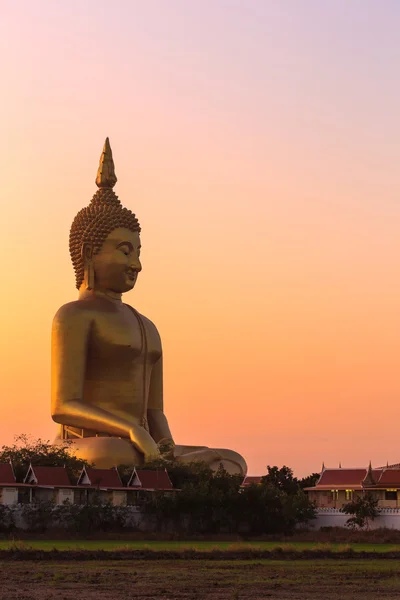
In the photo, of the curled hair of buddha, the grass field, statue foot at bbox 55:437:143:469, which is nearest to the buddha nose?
the curled hair of buddha

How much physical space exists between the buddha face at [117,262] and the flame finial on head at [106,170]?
3.49 meters

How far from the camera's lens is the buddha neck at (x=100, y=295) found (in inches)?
2043

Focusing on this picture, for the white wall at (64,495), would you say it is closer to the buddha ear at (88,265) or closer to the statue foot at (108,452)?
the statue foot at (108,452)

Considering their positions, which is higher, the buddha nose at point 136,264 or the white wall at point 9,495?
the buddha nose at point 136,264

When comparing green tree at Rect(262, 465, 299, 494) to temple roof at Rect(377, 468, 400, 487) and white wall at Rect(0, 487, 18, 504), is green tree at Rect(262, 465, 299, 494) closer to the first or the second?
temple roof at Rect(377, 468, 400, 487)

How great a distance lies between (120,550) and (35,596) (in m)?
9.82

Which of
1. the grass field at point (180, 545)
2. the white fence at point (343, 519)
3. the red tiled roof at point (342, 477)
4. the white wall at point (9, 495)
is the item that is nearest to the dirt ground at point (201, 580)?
the grass field at point (180, 545)

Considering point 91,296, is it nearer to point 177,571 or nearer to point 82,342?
point 82,342

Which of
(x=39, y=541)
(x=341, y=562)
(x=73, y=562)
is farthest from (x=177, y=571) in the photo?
(x=39, y=541)

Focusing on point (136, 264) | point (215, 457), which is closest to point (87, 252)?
point (136, 264)

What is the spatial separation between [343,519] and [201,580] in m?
24.3

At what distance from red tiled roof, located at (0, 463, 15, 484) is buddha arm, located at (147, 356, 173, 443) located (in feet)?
31.9

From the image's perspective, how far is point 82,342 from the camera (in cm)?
5025

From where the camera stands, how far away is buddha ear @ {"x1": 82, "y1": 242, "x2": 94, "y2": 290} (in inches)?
2039
